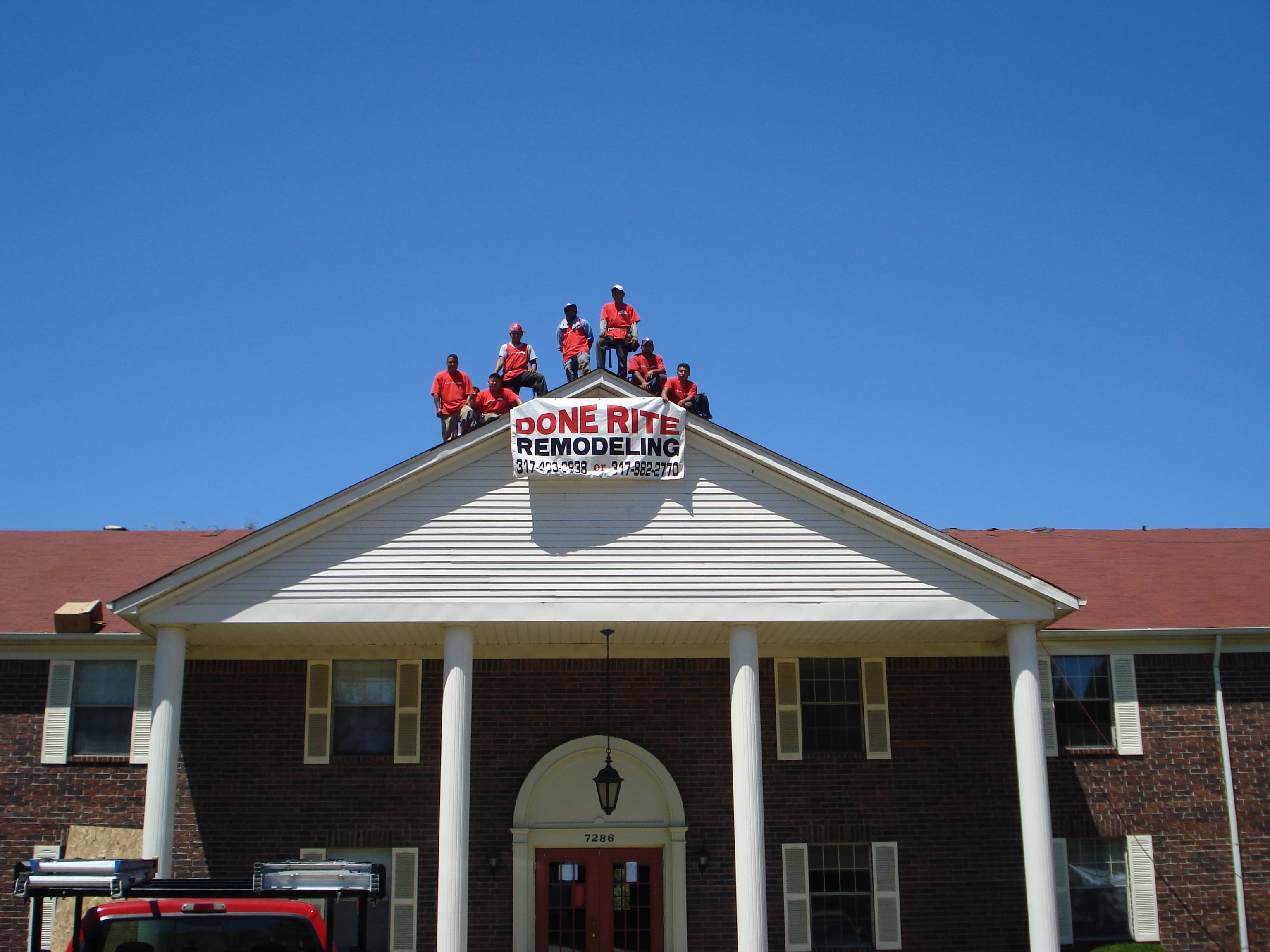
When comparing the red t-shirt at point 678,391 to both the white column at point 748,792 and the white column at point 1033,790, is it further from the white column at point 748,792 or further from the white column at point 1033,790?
the white column at point 1033,790

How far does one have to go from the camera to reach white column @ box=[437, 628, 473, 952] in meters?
14.2

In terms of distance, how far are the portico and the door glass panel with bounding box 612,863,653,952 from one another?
7.67 feet

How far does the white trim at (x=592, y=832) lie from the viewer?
56.4ft

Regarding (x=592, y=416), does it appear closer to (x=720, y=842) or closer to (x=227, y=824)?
(x=720, y=842)

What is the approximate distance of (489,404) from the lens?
17.6 metres

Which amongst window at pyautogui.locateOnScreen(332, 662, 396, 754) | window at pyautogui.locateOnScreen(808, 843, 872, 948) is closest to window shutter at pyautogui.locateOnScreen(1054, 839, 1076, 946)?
window at pyautogui.locateOnScreen(808, 843, 872, 948)

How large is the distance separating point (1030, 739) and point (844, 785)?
11.3 ft

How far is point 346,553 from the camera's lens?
1515 centimetres

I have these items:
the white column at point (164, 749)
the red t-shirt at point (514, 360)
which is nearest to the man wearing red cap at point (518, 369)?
the red t-shirt at point (514, 360)

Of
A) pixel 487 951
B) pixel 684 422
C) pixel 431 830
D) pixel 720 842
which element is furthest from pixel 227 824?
pixel 684 422

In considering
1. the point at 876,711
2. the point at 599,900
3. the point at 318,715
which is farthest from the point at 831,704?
the point at 318,715

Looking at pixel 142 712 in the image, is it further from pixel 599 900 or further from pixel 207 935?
pixel 207 935

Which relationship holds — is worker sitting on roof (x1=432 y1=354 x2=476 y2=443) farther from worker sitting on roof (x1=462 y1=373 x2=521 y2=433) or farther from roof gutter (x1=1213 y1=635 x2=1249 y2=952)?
roof gutter (x1=1213 y1=635 x2=1249 y2=952)

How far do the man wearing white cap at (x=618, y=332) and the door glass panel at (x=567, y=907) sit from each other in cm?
731
